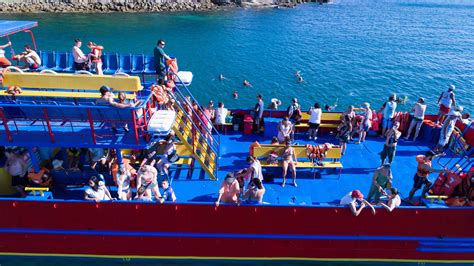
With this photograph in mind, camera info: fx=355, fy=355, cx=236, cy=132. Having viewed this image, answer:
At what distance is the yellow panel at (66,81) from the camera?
8.66m

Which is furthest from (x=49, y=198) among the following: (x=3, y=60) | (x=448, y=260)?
(x=448, y=260)

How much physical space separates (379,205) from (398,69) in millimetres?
30394

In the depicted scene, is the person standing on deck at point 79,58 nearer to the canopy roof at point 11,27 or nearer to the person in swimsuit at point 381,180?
the canopy roof at point 11,27

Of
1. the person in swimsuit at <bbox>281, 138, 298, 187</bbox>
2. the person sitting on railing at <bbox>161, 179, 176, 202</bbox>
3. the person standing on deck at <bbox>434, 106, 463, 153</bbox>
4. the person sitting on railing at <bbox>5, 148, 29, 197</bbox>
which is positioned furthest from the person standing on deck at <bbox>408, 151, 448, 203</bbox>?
the person sitting on railing at <bbox>5, 148, 29, 197</bbox>

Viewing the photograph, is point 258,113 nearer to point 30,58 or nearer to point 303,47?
point 30,58

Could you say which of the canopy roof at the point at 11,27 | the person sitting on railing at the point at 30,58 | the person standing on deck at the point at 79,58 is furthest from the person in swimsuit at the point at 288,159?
the canopy roof at the point at 11,27

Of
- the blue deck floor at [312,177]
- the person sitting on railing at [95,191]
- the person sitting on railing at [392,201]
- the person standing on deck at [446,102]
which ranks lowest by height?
the blue deck floor at [312,177]

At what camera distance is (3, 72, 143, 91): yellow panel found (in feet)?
28.4

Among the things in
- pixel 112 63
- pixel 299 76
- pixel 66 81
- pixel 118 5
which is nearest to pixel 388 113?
pixel 112 63

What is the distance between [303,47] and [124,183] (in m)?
37.9

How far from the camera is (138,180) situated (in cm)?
927

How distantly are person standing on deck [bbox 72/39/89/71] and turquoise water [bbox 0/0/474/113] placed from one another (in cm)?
1427

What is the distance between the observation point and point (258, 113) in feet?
43.9

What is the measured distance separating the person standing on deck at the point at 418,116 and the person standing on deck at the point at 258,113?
223 inches
